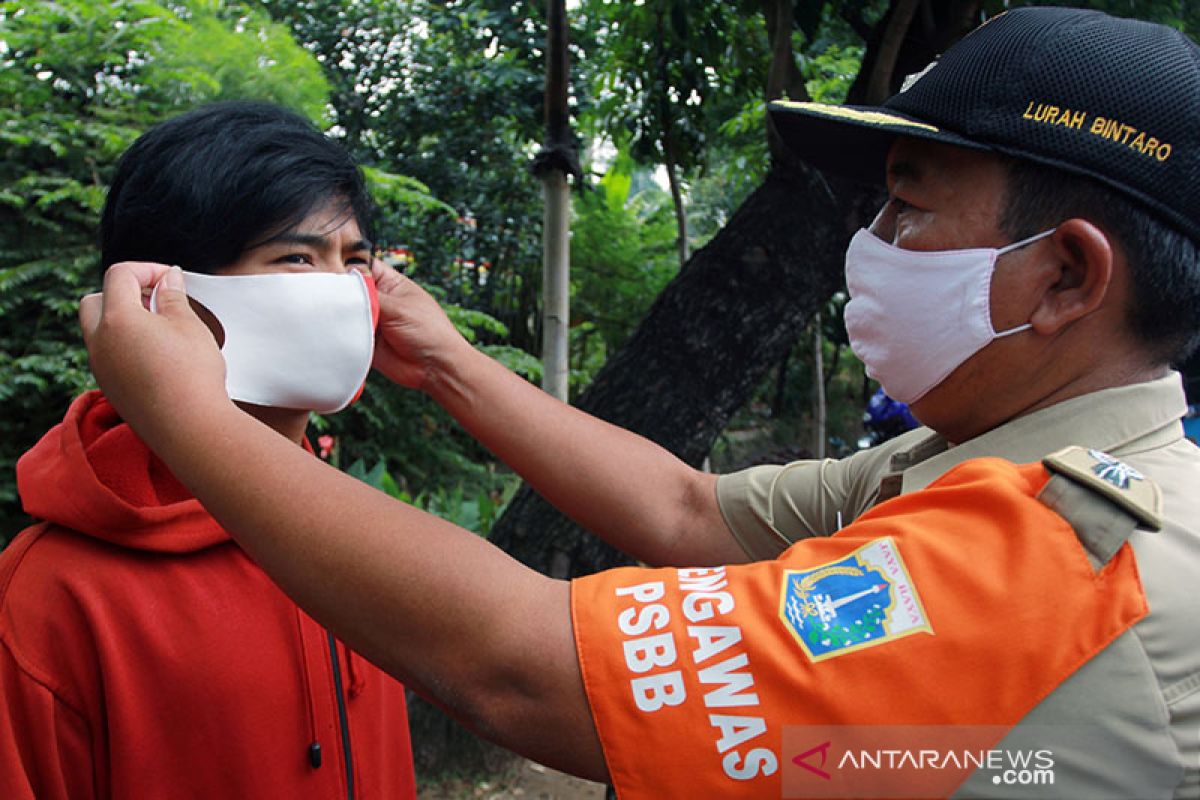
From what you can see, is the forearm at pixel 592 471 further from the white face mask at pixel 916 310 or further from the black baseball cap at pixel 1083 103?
the black baseball cap at pixel 1083 103

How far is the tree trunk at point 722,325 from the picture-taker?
11.7ft

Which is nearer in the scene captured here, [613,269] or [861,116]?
[861,116]

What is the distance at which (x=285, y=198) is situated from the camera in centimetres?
169

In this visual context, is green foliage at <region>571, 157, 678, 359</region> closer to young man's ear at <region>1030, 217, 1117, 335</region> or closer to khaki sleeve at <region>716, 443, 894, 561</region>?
khaki sleeve at <region>716, 443, 894, 561</region>

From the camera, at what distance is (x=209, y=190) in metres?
1.62

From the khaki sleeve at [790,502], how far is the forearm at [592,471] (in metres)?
0.04

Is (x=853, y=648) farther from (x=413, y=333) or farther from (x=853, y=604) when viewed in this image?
(x=413, y=333)

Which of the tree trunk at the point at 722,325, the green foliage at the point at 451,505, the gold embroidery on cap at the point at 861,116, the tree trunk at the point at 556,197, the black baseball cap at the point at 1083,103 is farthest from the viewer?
the green foliage at the point at 451,505

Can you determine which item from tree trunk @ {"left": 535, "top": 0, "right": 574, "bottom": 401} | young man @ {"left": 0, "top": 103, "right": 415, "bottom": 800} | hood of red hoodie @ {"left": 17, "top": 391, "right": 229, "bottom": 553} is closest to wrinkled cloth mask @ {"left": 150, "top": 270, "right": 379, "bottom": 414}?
young man @ {"left": 0, "top": 103, "right": 415, "bottom": 800}

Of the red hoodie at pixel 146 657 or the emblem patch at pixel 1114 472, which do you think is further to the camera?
the red hoodie at pixel 146 657

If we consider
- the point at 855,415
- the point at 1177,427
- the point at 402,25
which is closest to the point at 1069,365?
the point at 1177,427

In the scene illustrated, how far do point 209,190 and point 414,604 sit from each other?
36.8 inches

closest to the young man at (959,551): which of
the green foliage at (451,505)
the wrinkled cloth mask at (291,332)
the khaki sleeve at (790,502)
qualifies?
the wrinkled cloth mask at (291,332)

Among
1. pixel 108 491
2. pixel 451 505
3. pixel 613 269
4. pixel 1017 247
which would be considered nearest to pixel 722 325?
pixel 1017 247
